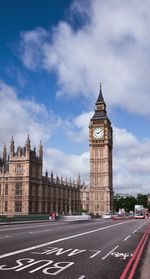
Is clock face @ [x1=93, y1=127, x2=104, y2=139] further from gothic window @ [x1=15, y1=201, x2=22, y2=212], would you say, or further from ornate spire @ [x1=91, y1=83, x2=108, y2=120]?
gothic window @ [x1=15, y1=201, x2=22, y2=212]

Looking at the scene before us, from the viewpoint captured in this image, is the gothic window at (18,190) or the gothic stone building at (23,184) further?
the gothic window at (18,190)

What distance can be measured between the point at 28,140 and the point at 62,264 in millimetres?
92050

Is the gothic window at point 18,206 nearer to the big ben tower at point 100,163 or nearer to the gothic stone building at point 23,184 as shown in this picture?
the gothic stone building at point 23,184

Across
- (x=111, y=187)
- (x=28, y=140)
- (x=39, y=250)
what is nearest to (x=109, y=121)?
(x=111, y=187)

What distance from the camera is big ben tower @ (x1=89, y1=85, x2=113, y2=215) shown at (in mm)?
129750

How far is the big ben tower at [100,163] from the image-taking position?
130 metres

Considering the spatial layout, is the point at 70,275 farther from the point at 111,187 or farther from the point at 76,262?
the point at 111,187

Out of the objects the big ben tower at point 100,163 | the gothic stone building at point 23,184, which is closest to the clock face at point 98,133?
the big ben tower at point 100,163

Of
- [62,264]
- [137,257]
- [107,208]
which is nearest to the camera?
[62,264]

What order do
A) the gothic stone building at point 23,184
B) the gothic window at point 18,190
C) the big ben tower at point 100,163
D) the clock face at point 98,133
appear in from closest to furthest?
the gothic stone building at point 23,184 → the gothic window at point 18,190 → the big ben tower at point 100,163 → the clock face at point 98,133

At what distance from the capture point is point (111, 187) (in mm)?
135500

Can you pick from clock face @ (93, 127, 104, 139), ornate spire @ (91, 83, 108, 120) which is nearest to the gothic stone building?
clock face @ (93, 127, 104, 139)

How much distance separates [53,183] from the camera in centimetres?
11888

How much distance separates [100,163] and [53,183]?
23.5 meters
